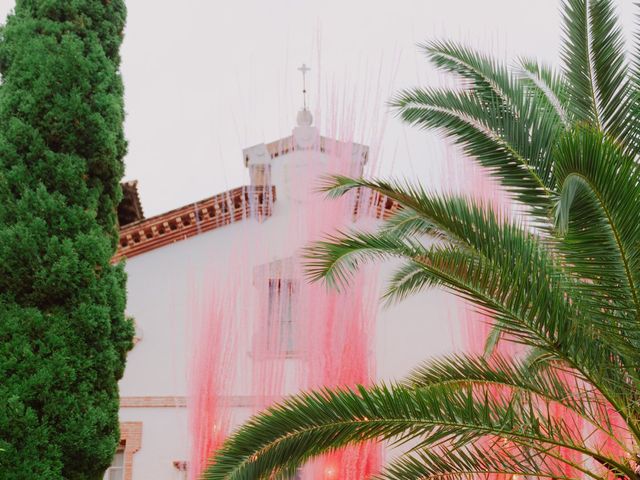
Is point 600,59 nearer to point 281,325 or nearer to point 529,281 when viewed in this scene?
point 529,281

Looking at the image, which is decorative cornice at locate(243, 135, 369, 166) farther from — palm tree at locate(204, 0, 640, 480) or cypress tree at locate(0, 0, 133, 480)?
palm tree at locate(204, 0, 640, 480)

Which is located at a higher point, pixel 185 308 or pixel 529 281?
pixel 185 308

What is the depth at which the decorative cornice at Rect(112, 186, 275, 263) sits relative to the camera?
14312 mm

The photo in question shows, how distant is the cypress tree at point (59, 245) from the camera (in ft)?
22.4

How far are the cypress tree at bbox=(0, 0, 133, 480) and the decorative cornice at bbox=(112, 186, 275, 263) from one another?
6015mm

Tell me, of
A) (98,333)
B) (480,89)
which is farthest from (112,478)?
(480,89)

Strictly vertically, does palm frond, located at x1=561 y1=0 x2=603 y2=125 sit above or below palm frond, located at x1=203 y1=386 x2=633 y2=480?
above

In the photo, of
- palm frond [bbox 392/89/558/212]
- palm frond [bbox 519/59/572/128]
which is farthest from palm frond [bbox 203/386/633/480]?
palm frond [bbox 519/59/572/128]

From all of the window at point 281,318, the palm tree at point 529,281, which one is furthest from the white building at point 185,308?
the palm tree at point 529,281

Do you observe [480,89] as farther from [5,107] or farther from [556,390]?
[5,107]

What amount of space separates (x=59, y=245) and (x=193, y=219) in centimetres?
730

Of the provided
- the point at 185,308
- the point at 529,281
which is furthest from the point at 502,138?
the point at 185,308

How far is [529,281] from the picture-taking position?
518 cm

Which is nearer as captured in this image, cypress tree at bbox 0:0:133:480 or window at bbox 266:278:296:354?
cypress tree at bbox 0:0:133:480
